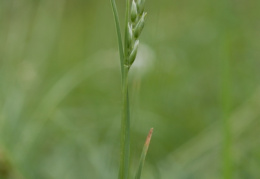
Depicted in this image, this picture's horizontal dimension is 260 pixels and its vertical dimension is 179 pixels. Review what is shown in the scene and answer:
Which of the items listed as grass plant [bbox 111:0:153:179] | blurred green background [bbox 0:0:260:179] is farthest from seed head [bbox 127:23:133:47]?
blurred green background [bbox 0:0:260:179]

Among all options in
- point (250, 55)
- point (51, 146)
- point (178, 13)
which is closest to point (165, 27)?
point (178, 13)

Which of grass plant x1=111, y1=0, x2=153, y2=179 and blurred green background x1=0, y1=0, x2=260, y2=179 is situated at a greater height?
grass plant x1=111, y1=0, x2=153, y2=179

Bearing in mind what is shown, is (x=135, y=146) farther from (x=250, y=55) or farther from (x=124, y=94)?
(x=124, y=94)

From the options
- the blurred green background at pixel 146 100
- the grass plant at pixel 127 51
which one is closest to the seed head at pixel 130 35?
the grass plant at pixel 127 51

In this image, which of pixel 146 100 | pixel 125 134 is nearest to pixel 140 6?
pixel 125 134

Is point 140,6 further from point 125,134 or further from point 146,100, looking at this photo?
point 146,100

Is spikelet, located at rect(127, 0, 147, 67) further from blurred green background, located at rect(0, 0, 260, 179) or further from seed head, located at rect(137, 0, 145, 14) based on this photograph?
blurred green background, located at rect(0, 0, 260, 179)

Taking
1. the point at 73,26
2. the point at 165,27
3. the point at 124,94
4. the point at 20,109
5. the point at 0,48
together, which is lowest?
the point at 73,26

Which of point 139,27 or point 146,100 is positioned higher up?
point 139,27

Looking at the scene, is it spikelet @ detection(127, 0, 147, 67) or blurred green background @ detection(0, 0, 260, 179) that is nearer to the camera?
spikelet @ detection(127, 0, 147, 67)
